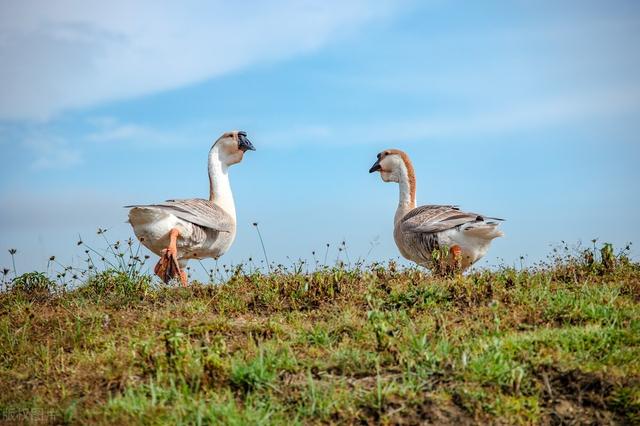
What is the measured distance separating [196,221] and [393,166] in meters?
3.99

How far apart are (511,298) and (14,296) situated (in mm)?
6080

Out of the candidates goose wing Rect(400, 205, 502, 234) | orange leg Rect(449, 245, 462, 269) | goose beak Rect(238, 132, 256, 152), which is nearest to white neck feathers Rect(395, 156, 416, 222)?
goose wing Rect(400, 205, 502, 234)

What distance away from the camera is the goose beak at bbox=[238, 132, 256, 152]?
44.4ft

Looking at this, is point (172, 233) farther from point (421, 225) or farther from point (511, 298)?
point (511, 298)

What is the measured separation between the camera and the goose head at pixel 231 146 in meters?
13.5

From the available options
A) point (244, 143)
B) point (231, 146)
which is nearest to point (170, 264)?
point (231, 146)

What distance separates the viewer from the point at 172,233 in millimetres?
11375

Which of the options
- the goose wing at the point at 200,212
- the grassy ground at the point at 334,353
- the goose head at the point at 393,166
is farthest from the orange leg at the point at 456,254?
the goose wing at the point at 200,212

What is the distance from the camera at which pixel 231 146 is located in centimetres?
1353

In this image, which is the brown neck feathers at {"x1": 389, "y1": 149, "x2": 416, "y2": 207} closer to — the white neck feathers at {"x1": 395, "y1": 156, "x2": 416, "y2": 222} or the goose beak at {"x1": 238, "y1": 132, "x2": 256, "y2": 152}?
the white neck feathers at {"x1": 395, "y1": 156, "x2": 416, "y2": 222}

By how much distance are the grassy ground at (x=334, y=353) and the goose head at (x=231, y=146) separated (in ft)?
16.9

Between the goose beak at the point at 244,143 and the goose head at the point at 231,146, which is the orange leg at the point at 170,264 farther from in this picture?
the goose beak at the point at 244,143

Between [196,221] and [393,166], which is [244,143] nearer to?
[196,221]

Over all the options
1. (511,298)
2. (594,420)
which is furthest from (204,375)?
(511,298)
